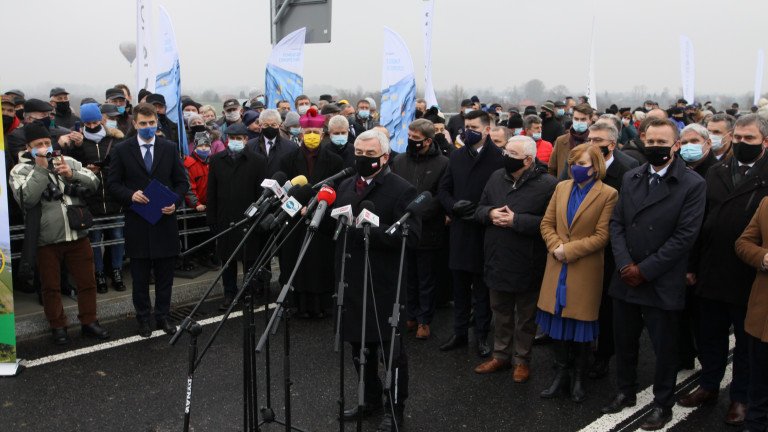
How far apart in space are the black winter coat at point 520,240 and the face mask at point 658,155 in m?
1.00

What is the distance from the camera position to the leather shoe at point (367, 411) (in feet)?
16.9

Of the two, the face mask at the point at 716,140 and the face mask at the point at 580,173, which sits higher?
the face mask at the point at 716,140

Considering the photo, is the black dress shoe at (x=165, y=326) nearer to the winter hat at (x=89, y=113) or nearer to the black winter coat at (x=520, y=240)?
the winter hat at (x=89, y=113)

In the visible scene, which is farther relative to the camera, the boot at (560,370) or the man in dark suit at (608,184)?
the man in dark suit at (608,184)

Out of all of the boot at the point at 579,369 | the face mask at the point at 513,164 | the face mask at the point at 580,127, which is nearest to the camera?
the boot at the point at 579,369

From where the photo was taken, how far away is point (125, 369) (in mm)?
6188

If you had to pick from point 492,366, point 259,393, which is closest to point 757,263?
point 492,366

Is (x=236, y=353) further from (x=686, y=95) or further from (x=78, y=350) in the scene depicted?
(x=686, y=95)

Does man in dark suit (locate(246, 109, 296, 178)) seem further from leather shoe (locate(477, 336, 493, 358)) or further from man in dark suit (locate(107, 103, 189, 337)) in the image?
leather shoe (locate(477, 336, 493, 358))

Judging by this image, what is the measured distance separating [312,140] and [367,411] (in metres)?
3.35

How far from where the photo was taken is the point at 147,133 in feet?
22.7

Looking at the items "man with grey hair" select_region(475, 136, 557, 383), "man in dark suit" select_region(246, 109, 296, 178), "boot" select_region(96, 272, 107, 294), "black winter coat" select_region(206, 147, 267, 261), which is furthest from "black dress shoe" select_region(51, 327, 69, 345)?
"man with grey hair" select_region(475, 136, 557, 383)

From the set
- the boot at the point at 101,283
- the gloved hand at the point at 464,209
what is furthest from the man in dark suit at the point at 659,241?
the boot at the point at 101,283

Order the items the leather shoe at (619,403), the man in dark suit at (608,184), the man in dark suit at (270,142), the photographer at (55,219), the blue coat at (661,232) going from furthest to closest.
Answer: the man in dark suit at (270,142) < the photographer at (55,219) < the man in dark suit at (608,184) < the leather shoe at (619,403) < the blue coat at (661,232)
